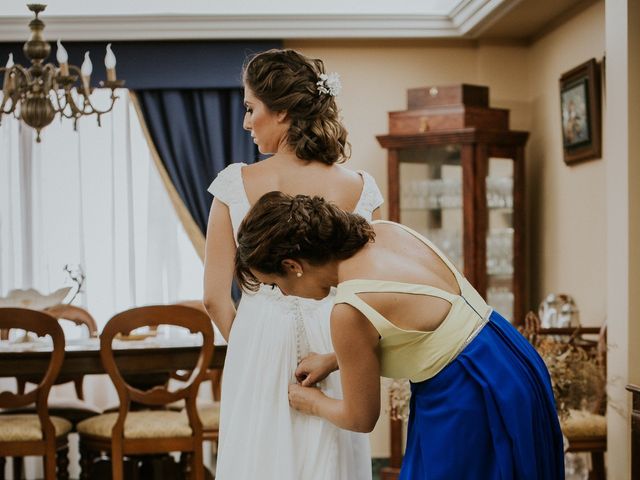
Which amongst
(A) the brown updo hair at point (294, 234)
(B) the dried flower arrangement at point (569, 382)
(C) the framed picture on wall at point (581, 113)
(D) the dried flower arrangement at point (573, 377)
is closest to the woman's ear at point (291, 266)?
(A) the brown updo hair at point (294, 234)

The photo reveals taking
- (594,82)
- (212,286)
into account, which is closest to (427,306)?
(212,286)

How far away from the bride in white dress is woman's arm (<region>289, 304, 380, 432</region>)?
0.47 feet

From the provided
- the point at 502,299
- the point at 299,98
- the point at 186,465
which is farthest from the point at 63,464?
the point at 299,98

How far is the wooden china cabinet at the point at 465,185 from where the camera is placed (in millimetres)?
5098

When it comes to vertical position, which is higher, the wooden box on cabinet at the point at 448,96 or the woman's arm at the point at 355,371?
the wooden box on cabinet at the point at 448,96

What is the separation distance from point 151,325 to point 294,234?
2117 millimetres

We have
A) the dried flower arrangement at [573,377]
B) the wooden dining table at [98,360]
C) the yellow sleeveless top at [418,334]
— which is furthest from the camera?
the wooden dining table at [98,360]

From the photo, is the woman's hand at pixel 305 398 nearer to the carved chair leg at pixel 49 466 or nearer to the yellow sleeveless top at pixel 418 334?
the yellow sleeveless top at pixel 418 334

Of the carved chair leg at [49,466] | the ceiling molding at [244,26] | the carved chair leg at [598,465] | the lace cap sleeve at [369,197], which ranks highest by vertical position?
the ceiling molding at [244,26]

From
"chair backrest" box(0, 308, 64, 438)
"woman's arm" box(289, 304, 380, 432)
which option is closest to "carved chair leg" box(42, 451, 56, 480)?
"chair backrest" box(0, 308, 64, 438)

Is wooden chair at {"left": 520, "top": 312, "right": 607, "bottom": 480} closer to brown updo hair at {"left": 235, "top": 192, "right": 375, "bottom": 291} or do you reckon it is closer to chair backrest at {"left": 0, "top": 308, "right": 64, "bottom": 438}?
chair backrest at {"left": 0, "top": 308, "right": 64, "bottom": 438}

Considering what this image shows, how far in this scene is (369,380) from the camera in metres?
1.72

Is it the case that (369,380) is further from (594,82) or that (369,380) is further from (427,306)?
(594,82)

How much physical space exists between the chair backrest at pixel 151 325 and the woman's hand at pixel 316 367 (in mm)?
1696
